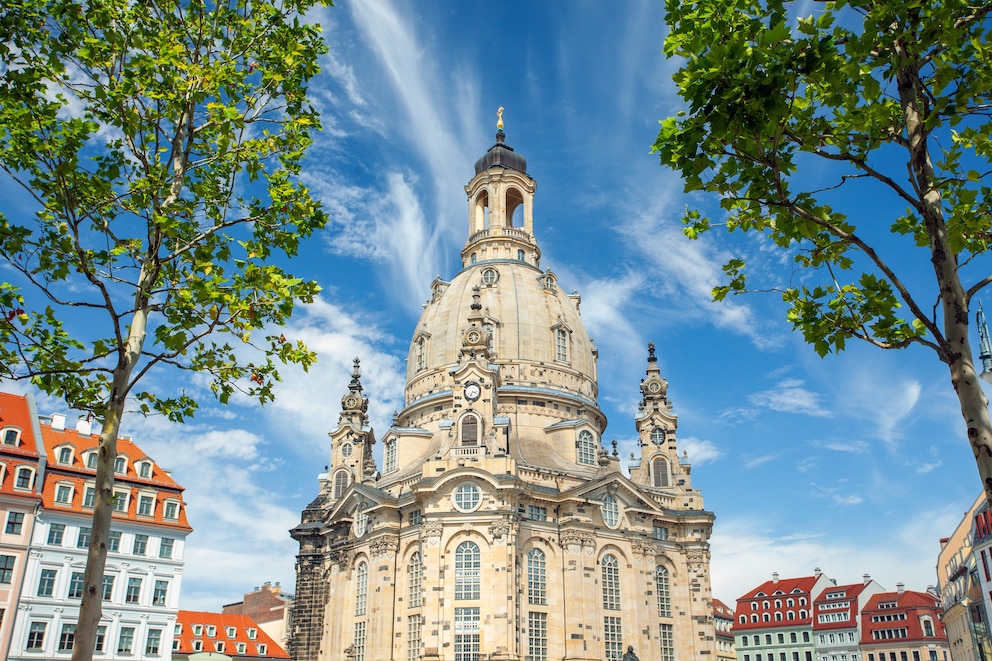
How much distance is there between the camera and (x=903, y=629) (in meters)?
81.8

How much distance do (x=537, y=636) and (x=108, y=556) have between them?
27.2 m

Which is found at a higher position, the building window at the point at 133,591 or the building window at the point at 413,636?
the building window at the point at 133,591

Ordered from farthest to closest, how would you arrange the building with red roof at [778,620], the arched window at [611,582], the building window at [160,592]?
the building with red roof at [778,620], the arched window at [611,582], the building window at [160,592]

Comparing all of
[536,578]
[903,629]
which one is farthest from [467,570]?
[903,629]

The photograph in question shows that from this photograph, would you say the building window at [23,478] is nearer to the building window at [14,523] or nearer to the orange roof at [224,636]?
the building window at [14,523]

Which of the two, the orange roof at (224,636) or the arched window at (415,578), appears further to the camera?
the orange roof at (224,636)

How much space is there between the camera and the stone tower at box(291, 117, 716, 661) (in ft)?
175

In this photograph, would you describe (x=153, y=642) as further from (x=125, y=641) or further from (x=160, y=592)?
(x=160, y=592)

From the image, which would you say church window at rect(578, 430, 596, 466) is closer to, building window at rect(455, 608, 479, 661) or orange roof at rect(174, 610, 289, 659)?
Answer: building window at rect(455, 608, 479, 661)

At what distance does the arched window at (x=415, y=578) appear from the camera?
180 feet

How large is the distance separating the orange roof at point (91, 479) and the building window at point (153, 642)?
6.01 m

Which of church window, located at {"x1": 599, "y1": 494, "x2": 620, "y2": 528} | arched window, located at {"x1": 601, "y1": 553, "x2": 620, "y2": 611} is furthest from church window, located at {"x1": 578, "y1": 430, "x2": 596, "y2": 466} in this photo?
arched window, located at {"x1": 601, "y1": 553, "x2": 620, "y2": 611}

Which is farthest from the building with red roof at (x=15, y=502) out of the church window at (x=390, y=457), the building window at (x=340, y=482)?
the building window at (x=340, y=482)

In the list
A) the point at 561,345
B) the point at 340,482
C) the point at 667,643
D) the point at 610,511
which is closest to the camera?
the point at 610,511
